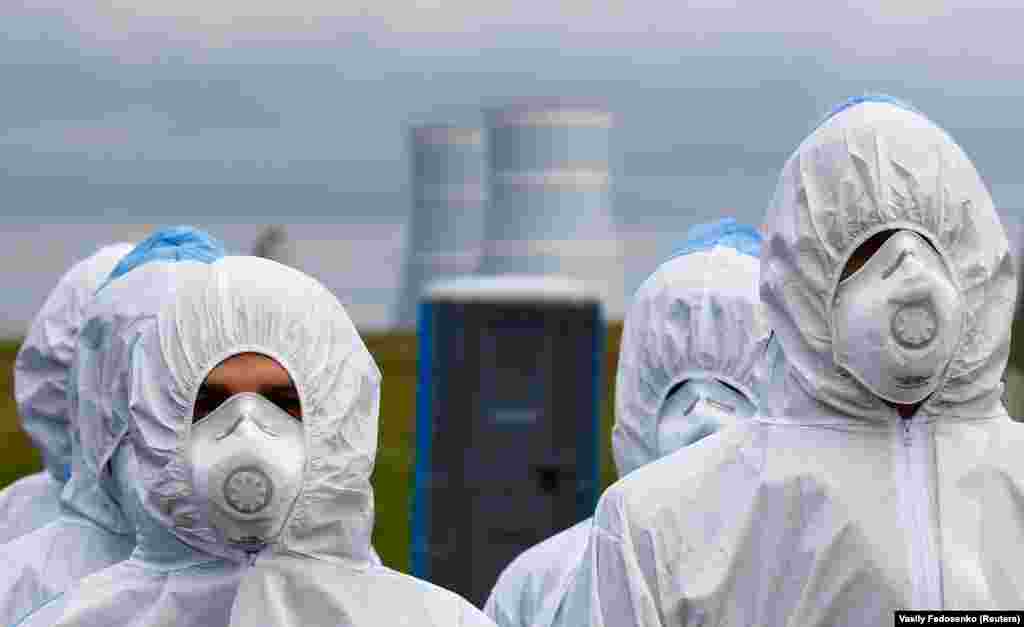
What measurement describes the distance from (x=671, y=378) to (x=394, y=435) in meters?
8.18

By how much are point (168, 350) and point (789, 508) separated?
1151 millimetres

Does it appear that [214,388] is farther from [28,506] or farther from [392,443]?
[392,443]

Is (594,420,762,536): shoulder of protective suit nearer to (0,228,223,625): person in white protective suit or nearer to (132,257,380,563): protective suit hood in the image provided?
(132,257,380,563): protective suit hood

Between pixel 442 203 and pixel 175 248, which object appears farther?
pixel 442 203

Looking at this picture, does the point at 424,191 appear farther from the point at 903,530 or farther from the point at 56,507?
the point at 903,530

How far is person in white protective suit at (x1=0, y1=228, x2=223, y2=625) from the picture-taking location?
5422 mm

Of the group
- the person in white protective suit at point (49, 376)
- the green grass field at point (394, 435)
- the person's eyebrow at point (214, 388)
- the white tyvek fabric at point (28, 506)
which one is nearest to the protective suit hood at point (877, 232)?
the person's eyebrow at point (214, 388)

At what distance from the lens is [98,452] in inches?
219

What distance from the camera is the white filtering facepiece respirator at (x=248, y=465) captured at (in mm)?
3865

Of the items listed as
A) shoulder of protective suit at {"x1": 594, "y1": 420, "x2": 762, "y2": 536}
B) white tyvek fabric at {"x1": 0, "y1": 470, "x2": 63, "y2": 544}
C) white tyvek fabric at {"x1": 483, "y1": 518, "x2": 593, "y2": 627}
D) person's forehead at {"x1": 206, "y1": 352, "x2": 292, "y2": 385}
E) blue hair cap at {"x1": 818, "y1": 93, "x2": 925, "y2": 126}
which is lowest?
white tyvek fabric at {"x1": 483, "y1": 518, "x2": 593, "y2": 627}

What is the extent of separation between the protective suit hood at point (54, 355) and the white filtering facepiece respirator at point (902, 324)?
14.4 feet

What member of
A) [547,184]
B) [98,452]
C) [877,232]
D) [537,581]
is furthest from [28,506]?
[547,184]

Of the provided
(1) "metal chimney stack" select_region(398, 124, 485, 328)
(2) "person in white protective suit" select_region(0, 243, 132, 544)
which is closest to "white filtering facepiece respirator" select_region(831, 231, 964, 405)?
(2) "person in white protective suit" select_region(0, 243, 132, 544)

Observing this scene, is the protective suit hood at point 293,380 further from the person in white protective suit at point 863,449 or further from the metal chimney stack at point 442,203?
the metal chimney stack at point 442,203
